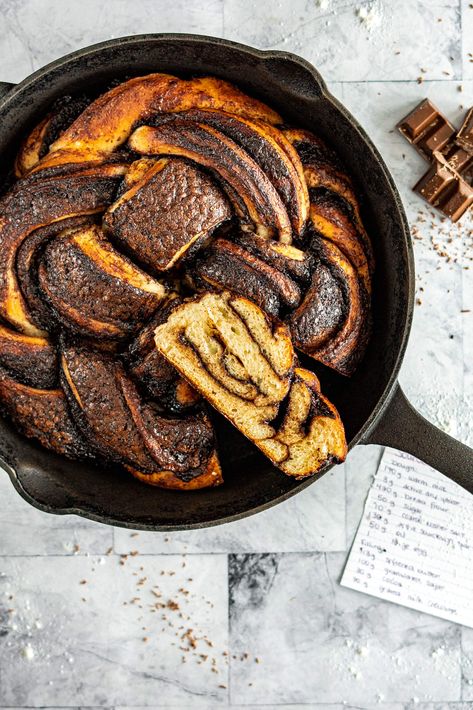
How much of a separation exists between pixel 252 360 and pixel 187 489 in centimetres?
54

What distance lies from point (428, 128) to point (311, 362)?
37.6 inches

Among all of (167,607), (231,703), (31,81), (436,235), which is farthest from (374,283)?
(231,703)

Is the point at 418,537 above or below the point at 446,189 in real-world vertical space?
below

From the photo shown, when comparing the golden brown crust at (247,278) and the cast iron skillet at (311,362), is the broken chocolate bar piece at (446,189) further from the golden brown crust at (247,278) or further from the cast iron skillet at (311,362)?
the golden brown crust at (247,278)

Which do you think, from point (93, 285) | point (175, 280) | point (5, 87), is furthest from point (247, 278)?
point (5, 87)

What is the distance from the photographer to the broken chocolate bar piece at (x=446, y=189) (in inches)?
98.9

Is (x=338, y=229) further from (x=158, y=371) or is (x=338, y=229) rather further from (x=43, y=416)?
(x=43, y=416)

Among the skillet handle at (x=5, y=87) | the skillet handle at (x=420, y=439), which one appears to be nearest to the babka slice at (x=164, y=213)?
the skillet handle at (x=5, y=87)

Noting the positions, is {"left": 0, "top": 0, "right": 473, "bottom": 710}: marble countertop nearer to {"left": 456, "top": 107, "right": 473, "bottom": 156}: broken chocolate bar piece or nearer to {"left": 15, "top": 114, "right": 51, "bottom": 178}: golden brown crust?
{"left": 456, "top": 107, "right": 473, "bottom": 156}: broken chocolate bar piece

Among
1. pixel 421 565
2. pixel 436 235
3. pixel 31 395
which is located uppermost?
pixel 436 235

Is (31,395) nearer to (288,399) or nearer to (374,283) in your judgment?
(288,399)

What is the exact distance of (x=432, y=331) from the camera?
2.65m

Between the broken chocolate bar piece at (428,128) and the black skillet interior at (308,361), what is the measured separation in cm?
39

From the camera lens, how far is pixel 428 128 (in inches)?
100
